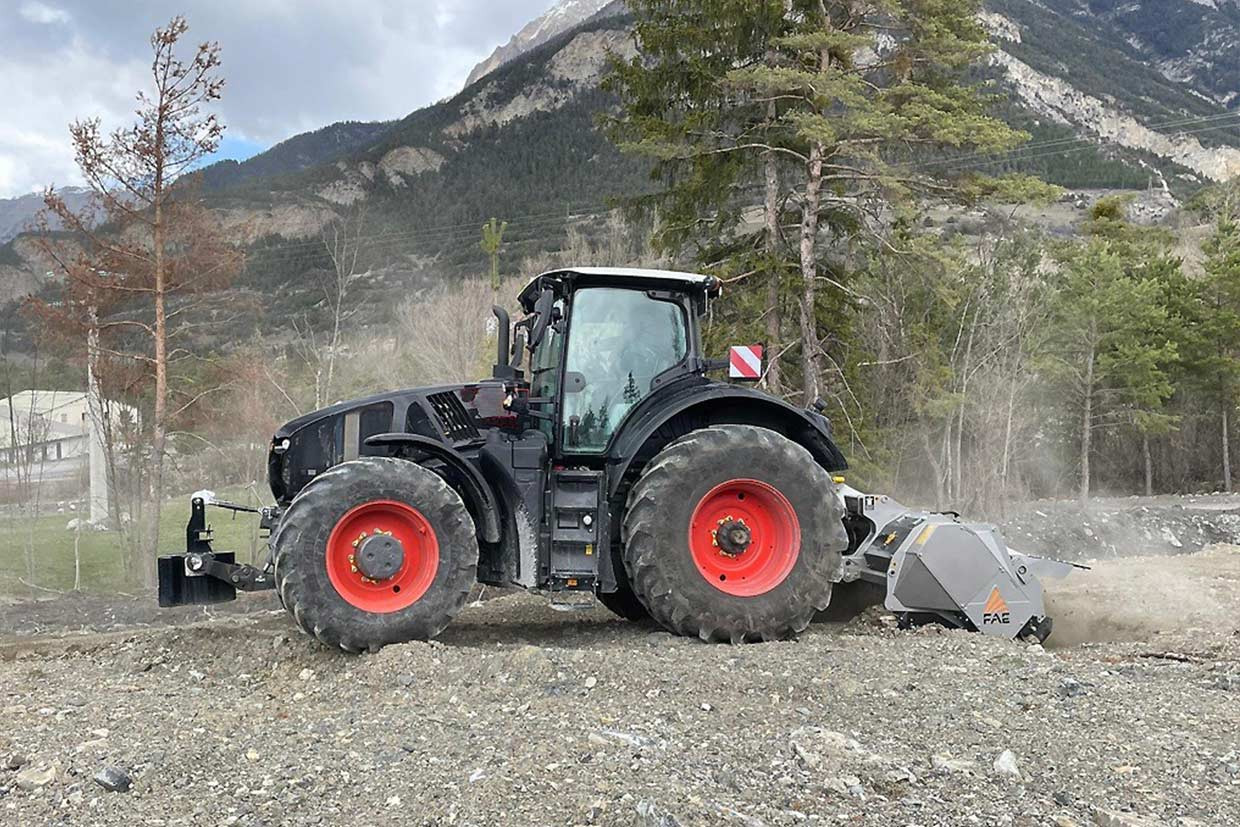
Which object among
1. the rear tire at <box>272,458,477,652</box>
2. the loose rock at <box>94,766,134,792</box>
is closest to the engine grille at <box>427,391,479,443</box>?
the rear tire at <box>272,458,477,652</box>

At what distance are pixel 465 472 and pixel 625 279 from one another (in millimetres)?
1794

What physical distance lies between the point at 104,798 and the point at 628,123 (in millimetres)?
15126

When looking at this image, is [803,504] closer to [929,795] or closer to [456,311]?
[929,795]

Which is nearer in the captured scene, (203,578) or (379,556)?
(379,556)

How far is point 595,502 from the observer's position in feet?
22.2

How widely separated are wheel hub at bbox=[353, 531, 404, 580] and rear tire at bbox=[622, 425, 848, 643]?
1510mm

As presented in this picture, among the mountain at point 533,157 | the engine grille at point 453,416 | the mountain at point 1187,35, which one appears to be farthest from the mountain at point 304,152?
the mountain at point 1187,35

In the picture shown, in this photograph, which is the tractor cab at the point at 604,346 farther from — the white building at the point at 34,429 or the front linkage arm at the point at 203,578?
the white building at the point at 34,429

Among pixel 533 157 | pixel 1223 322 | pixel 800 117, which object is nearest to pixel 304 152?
pixel 533 157

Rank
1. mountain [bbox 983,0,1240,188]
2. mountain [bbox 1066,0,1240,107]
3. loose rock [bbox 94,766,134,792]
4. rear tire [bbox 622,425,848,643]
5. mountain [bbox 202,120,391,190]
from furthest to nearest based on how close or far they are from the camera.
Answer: mountain [bbox 1066,0,1240,107]
mountain [bbox 983,0,1240,188]
mountain [bbox 202,120,391,190]
rear tire [bbox 622,425,848,643]
loose rock [bbox 94,766,134,792]

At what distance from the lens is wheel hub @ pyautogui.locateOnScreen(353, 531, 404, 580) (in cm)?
A: 614

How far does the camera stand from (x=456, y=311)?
30891 millimetres

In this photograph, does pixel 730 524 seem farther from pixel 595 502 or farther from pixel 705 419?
pixel 595 502

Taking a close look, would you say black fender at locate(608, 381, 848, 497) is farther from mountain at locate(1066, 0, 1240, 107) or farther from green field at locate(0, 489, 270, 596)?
mountain at locate(1066, 0, 1240, 107)
